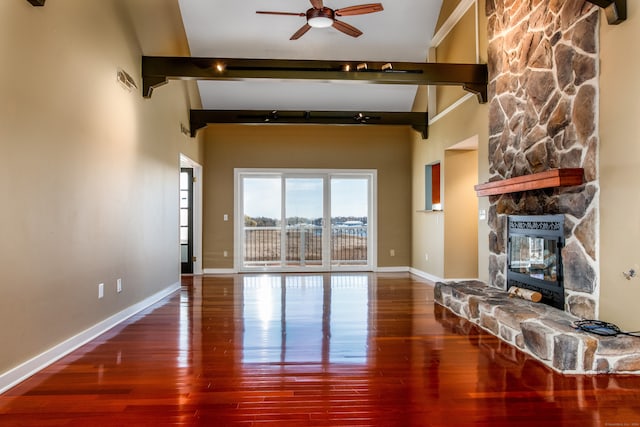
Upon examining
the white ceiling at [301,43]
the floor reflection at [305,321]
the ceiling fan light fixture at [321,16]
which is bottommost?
the floor reflection at [305,321]

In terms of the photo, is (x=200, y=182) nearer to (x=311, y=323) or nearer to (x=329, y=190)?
(x=329, y=190)

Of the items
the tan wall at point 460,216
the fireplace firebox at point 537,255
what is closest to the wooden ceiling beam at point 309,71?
the tan wall at point 460,216

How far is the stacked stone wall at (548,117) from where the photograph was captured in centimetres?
355

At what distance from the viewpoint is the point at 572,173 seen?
3.59m

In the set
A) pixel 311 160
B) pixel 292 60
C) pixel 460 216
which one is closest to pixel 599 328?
pixel 460 216

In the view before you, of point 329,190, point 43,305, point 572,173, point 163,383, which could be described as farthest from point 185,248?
point 572,173

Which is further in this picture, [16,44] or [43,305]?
[43,305]

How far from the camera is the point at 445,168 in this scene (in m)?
6.89

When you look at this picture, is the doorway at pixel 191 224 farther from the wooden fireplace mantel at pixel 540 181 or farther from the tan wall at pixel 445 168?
the wooden fireplace mantel at pixel 540 181

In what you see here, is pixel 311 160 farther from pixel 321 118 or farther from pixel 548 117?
pixel 548 117

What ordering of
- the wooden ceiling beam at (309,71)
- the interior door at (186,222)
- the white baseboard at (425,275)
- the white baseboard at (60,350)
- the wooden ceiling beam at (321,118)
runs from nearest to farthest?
the white baseboard at (60,350)
the wooden ceiling beam at (309,71)
the white baseboard at (425,275)
the wooden ceiling beam at (321,118)
the interior door at (186,222)

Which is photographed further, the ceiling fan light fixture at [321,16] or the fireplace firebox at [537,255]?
the ceiling fan light fixture at [321,16]

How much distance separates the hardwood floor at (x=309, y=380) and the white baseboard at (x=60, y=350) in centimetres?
7

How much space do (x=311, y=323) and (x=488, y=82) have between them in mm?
3774
